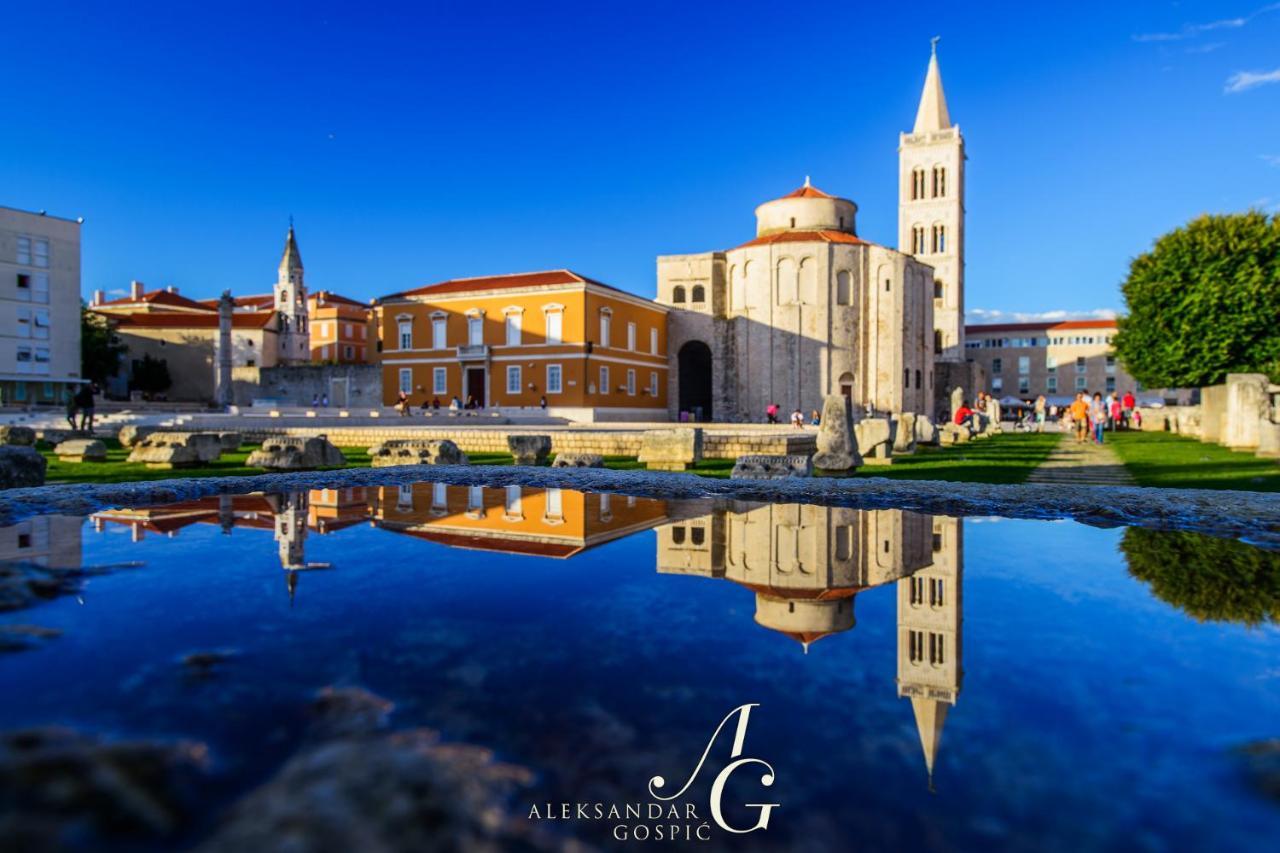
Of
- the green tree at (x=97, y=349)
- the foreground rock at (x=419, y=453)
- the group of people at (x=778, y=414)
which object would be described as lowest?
the foreground rock at (x=419, y=453)

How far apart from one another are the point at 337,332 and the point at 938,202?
46.7m

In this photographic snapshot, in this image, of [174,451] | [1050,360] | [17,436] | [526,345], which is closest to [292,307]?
[526,345]

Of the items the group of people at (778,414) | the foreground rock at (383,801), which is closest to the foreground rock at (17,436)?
the foreground rock at (383,801)

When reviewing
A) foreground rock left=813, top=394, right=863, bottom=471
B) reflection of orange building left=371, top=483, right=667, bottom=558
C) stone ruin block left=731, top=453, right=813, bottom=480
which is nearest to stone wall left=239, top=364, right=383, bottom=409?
foreground rock left=813, top=394, right=863, bottom=471

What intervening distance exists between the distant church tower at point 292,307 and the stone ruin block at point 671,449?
49.9 metres

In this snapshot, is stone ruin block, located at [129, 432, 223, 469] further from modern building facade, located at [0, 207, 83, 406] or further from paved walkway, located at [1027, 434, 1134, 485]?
modern building facade, located at [0, 207, 83, 406]

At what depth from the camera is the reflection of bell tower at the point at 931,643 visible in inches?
67.9

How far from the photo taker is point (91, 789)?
47.9 inches

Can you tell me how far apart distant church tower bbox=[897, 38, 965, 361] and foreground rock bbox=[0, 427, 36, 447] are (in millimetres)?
46221

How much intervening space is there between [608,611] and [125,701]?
1.38m

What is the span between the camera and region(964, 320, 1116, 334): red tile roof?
67938 millimetres

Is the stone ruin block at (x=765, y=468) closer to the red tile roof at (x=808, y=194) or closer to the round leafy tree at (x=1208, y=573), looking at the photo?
the round leafy tree at (x=1208, y=573)

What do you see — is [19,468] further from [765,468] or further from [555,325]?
[555,325]

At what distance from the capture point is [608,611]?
2.51 metres
